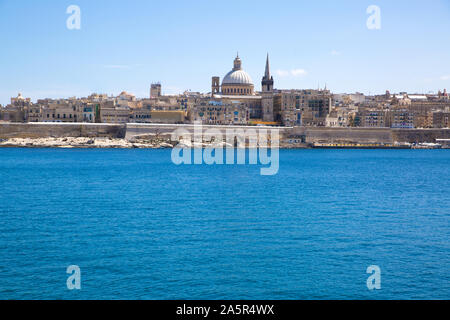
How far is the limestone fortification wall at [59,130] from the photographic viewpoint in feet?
178

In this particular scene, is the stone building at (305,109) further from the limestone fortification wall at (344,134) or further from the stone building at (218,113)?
the stone building at (218,113)

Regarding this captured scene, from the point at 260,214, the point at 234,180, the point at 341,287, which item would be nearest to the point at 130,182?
the point at 234,180

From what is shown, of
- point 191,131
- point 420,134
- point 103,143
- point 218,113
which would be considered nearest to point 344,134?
point 420,134

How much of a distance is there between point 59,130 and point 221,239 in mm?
44988

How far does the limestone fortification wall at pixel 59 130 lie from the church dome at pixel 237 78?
80.9 ft

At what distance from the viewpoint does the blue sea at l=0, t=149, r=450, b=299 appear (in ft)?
33.4

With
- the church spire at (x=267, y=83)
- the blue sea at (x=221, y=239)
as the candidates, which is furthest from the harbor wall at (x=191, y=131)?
the blue sea at (x=221, y=239)

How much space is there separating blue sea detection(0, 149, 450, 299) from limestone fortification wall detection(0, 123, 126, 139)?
96.5 ft

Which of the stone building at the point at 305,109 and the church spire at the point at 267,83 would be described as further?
the church spire at the point at 267,83

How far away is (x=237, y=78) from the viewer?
78.2 m

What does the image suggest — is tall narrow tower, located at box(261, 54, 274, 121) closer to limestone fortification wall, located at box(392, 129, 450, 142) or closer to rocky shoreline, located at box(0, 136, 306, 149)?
limestone fortification wall, located at box(392, 129, 450, 142)

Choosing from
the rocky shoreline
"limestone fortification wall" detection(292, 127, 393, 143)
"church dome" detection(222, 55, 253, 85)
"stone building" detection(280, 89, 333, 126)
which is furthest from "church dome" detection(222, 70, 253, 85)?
the rocky shoreline

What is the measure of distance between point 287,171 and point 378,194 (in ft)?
34.8
